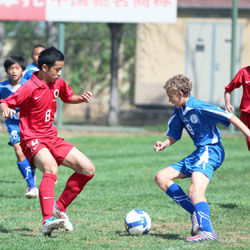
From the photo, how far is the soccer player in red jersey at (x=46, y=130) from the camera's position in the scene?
5395 mm

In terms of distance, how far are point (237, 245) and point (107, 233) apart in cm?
124

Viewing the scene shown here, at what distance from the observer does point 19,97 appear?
17.7 ft

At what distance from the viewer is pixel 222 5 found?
17031mm

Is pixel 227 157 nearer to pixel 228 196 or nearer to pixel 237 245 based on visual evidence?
pixel 228 196

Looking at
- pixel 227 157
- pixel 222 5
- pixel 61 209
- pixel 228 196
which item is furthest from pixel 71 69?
pixel 61 209

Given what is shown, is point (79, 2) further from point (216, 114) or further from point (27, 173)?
point (216, 114)

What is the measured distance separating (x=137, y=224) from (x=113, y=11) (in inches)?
388

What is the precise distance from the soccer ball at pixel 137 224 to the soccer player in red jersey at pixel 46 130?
21.8 inches

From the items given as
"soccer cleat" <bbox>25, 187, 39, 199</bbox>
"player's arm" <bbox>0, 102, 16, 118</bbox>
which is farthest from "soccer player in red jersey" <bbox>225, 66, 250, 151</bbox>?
"player's arm" <bbox>0, 102, 16, 118</bbox>

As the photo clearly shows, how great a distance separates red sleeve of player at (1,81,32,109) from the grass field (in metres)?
1.20

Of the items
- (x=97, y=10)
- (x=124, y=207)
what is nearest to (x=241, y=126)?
(x=124, y=207)

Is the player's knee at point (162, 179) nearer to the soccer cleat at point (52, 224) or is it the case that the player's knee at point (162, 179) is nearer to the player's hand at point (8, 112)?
the soccer cleat at point (52, 224)

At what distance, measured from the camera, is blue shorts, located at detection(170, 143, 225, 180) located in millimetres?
5254

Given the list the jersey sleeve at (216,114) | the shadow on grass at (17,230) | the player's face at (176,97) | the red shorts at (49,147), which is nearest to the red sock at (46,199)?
the red shorts at (49,147)
